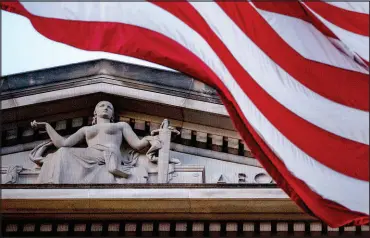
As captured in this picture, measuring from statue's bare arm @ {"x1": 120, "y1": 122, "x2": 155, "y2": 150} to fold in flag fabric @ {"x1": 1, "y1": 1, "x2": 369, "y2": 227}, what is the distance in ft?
17.9

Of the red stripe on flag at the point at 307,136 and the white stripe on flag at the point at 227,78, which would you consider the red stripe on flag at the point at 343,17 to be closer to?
the red stripe on flag at the point at 307,136

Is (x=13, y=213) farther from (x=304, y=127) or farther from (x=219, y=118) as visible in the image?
(x=304, y=127)

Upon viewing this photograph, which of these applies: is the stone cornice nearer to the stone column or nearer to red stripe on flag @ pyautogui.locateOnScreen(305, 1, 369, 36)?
the stone column

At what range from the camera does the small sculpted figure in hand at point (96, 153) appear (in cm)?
2097

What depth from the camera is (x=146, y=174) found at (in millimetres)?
20984

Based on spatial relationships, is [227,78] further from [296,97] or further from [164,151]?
[164,151]

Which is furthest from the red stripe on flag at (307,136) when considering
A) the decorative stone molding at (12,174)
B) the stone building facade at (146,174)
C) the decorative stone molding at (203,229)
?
the decorative stone molding at (12,174)

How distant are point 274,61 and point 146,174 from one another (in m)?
5.52

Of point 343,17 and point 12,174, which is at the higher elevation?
point 343,17

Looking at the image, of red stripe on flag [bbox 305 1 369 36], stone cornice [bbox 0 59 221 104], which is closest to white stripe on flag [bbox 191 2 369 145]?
red stripe on flag [bbox 305 1 369 36]

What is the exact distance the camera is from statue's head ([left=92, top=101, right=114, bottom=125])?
71.8 ft

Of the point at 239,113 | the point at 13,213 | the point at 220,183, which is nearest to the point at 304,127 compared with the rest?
the point at 239,113

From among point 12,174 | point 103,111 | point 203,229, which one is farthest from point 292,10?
point 12,174

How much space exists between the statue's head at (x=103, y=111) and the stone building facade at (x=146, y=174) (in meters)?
0.25
